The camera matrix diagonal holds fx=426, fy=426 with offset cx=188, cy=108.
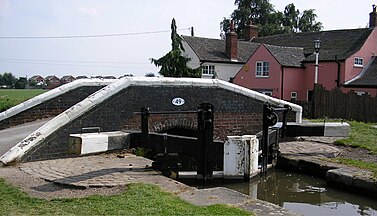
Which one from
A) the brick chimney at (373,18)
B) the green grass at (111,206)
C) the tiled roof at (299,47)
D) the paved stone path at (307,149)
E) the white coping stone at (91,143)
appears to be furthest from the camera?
the brick chimney at (373,18)

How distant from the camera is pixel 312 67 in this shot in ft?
→ 102

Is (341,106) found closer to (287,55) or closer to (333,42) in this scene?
(287,55)

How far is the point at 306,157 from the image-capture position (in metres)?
10.2

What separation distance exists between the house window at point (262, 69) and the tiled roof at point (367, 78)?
5686mm

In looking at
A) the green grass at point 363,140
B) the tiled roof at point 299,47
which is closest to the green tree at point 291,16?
the tiled roof at point 299,47

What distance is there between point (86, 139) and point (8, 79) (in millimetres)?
84974

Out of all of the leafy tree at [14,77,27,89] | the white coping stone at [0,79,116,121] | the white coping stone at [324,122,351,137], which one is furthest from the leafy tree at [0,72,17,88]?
the white coping stone at [324,122,351,137]

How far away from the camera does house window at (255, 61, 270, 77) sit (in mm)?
31781

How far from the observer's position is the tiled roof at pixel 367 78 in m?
27.9

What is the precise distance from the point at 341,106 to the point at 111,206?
19479 mm

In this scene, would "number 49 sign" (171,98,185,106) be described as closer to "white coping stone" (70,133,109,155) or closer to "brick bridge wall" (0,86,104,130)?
"brick bridge wall" (0,86,104,130)

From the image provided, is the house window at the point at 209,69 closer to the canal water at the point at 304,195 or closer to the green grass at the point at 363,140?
the green grass at the point at 363,140

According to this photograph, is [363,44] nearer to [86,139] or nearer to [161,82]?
[161,82]

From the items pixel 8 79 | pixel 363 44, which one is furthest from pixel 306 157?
pixel 8 79
